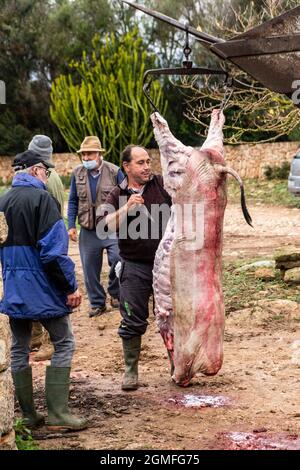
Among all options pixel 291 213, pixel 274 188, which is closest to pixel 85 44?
pixel 274 188

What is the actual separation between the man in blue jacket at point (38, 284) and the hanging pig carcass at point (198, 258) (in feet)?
2.28

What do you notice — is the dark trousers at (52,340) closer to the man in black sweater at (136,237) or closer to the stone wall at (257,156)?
the man in black sweater at (136,237)

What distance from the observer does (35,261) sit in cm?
497

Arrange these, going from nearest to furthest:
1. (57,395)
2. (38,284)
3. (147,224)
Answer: (38,284) < (57,395) < (147,224)

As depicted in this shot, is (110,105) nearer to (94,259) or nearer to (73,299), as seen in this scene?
(94,259)

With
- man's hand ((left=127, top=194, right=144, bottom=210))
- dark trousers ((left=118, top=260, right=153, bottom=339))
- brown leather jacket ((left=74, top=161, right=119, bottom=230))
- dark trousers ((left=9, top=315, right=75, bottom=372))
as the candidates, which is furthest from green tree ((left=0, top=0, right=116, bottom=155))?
dark trousers ((left=9, top=315, right=75, bottom=372))

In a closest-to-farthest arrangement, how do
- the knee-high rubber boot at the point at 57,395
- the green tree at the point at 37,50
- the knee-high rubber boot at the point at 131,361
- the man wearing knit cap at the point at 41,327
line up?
the knee-high rubber boot at the point at 57,395, the knee-high rubber boot at the point at 131,361, the man wearing knit cap at the point at 41,327, the green tree at the point at 37,50

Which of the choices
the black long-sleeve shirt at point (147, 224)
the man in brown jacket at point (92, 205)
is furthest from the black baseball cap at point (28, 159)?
the man in brown jacket at point (92, 205)

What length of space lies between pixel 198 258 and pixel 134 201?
100 centimetres

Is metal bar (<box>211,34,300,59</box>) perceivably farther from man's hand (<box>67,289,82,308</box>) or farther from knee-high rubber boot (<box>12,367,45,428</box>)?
knee-high rubber boot (<box>12,367,45,428</box>)

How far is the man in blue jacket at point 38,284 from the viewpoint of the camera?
493 cm

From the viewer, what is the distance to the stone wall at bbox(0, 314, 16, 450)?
3986 millimetres

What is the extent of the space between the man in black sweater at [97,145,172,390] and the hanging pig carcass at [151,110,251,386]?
34.6 inches

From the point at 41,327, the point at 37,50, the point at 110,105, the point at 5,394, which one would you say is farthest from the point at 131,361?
the point at 37,50
